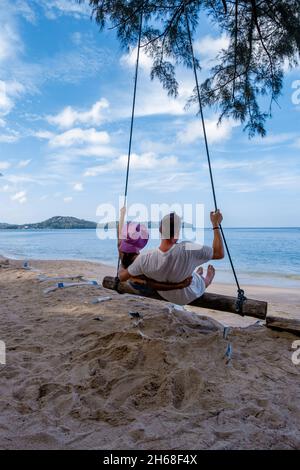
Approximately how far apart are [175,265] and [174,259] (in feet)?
0.17

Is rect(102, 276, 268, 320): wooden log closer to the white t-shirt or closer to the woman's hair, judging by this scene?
the white t-shirt

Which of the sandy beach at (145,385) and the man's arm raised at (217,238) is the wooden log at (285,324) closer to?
the sandy beach at (145,385)

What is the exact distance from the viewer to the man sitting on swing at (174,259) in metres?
2.58

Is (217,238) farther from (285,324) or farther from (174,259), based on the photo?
(285,324)

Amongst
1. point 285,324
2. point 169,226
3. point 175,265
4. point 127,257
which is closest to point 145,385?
point 175,265

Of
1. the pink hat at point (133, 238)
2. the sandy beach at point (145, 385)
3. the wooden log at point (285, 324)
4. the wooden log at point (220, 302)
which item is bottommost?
the sandy beach at point (145, 385)

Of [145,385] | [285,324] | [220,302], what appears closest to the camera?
[145,385]

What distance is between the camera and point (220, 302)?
2.75 meters

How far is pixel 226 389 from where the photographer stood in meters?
1.99

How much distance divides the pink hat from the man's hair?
445 mm

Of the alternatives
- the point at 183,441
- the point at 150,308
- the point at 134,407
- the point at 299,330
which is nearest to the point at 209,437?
the point at 183,441

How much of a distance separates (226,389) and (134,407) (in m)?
0.55

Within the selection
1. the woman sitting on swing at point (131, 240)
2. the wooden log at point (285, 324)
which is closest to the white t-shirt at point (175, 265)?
the woman sitting on swing at point (131, 240)

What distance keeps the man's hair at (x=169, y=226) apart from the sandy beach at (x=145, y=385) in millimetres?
818
